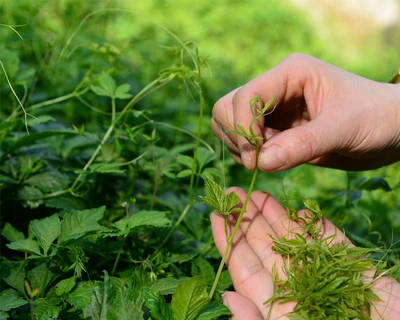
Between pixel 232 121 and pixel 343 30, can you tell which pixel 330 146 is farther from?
pixel 343 30

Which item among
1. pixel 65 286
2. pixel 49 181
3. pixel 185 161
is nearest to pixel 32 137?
pixel 49 181

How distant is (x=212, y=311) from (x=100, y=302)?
239 mm

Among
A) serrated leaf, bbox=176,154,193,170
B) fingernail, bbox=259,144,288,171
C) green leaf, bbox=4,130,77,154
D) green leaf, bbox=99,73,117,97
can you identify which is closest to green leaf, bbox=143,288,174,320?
fingernail, bbox=259,144,288,171

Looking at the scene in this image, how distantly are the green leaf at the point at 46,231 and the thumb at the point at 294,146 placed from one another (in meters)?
0.53

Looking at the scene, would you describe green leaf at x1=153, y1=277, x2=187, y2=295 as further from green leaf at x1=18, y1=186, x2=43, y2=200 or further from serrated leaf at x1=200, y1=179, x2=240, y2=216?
green leaf at x1=18, y1=186, x2=43, y2=200

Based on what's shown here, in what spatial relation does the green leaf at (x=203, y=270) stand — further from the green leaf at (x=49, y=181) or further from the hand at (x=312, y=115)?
the green leaf at (x=49, y=181)

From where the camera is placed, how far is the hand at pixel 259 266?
136 cm

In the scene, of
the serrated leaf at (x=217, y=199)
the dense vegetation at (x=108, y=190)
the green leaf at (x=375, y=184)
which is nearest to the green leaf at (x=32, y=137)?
the dense vegetation at (x=108, y=190)

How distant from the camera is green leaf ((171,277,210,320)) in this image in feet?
3.84

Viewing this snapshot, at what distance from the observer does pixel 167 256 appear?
158 cm

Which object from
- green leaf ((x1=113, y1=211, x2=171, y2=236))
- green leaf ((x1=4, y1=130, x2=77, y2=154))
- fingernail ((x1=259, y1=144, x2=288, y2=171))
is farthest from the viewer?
green leaf ((x1=4, y1=130, x2=77, y2=154))

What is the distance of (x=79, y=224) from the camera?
52.2 inches

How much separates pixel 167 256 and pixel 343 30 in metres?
8.10

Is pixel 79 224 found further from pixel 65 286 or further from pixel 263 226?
pixel 263 226
